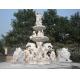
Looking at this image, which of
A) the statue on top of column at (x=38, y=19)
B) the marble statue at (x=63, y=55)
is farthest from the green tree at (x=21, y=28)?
the marble statue at (x=63, y=55)

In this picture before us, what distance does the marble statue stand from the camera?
5312mm

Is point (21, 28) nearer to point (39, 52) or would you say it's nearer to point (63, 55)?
point (39, 52)

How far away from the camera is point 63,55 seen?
532 centimetres

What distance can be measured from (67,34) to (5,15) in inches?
50.9

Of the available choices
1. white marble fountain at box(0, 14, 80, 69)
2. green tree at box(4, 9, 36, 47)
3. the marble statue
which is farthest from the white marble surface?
green tree at box(4, 9, 36, 47)

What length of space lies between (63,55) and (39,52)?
0.48 m

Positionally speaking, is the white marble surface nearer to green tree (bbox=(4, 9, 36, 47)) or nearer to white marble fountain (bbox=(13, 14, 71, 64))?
white marble fountain (bbox=(13, 14, 71, 64))

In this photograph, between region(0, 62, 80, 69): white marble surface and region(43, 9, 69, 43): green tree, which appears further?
region(43, 9, 69, 43): green tree

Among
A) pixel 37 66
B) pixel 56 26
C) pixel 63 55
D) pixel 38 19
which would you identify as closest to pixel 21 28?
pixel 38 19

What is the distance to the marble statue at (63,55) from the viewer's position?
209 inches
